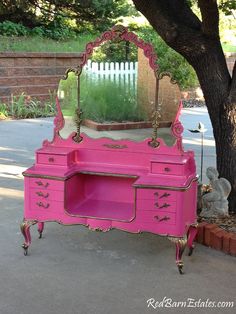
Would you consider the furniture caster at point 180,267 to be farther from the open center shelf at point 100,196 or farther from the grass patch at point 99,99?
the grass patch at point 99,99

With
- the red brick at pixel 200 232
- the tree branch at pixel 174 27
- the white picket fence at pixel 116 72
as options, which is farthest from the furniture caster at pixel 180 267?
the tree branch at pixel 174 27

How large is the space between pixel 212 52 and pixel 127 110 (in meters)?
0.87

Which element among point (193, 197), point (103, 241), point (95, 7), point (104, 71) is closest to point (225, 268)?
point (193, 197)

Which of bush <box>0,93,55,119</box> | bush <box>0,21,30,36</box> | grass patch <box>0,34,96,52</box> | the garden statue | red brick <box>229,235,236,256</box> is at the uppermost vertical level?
bush <box>0,21,30,36</box>

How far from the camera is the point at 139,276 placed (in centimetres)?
355

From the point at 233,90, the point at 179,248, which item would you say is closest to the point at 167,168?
the point at 179,248

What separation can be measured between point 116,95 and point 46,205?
101cm

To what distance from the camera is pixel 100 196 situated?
13.9ft

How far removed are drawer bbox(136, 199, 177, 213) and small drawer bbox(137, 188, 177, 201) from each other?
0.07ft

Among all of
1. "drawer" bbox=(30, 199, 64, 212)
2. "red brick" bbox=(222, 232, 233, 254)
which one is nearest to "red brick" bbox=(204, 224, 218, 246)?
"red brick" bbox=(222, 232, 233, 254)

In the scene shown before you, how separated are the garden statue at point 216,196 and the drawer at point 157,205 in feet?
2.76

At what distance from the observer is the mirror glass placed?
154 inches

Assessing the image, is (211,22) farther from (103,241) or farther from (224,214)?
(103,241)

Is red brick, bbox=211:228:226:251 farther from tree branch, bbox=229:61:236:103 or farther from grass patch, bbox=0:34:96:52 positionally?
grass patch, bbox=0:34:96:52
